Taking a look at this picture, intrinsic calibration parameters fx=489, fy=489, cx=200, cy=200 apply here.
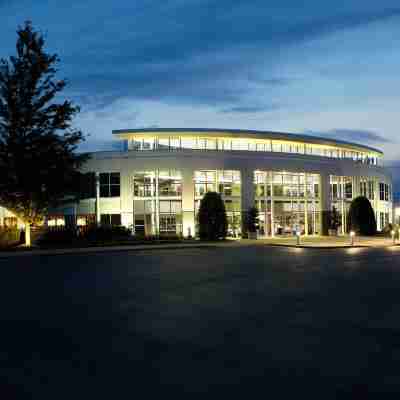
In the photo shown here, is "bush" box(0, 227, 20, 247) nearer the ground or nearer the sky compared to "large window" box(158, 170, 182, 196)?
nearer the ground

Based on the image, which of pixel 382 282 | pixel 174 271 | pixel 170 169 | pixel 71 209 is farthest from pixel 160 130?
pixel 382 282

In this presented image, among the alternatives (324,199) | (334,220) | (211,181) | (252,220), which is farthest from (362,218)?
(211,181)

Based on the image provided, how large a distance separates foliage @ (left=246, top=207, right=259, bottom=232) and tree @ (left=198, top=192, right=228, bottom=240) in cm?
421

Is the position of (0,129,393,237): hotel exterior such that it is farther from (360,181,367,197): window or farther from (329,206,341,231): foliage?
(329,206,341,231): foliage

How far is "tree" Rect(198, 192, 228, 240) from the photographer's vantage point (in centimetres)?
4203

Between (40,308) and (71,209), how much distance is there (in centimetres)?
3744

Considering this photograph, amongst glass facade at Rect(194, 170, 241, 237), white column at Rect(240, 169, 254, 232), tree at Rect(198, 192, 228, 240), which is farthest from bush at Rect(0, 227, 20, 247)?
white column at Rect(240, 169, 254, 232)

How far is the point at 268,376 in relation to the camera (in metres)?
6.01

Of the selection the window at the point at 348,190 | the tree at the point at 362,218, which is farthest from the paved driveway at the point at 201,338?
the window at the point at 348,190

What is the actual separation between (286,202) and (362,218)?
8.05 m

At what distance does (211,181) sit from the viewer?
4666 centimetres

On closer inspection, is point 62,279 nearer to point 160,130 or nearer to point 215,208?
point 215,208

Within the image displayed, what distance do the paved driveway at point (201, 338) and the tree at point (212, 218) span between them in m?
26.5

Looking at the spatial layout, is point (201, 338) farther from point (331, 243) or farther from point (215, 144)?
point (215, 144)
